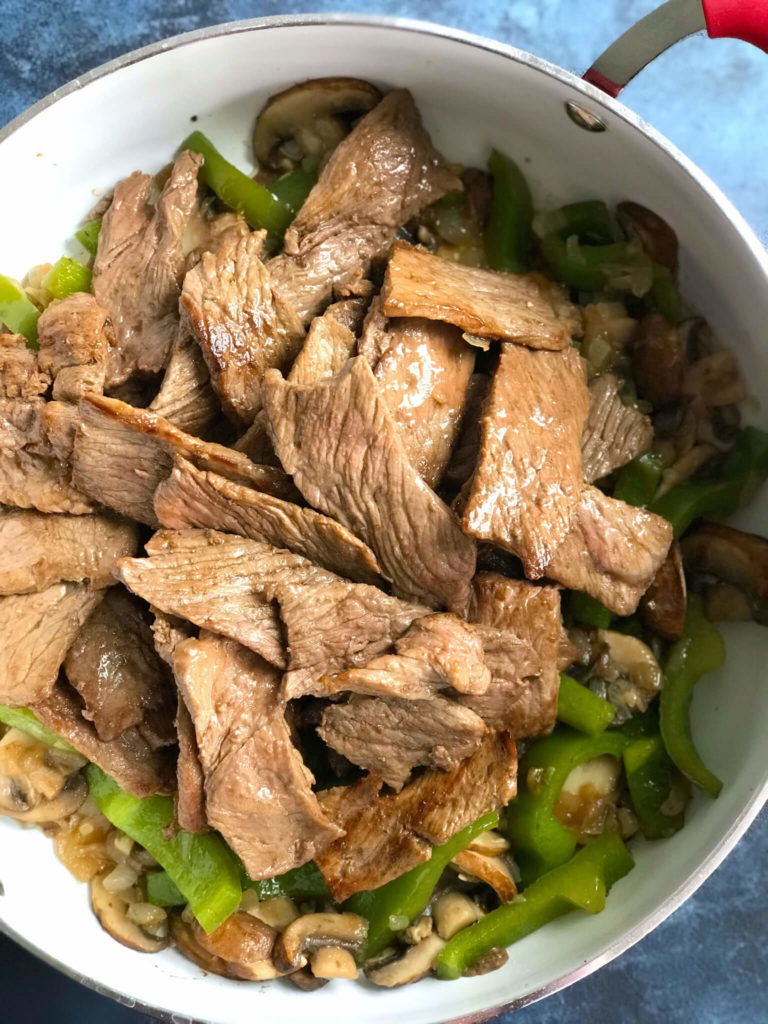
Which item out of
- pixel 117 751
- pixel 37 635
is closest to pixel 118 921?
pixel 117 751

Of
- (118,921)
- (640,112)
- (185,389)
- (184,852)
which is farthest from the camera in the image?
(640,112)

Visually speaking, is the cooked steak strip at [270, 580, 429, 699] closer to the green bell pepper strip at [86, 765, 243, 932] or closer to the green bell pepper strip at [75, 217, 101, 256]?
the green bell pepper strip at [86, 765, 243, 932]

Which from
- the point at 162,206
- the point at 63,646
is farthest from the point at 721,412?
the point at 63,646

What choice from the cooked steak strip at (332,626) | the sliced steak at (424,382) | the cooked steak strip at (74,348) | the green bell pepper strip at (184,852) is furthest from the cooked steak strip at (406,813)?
the cooked steak strip at (74,348)

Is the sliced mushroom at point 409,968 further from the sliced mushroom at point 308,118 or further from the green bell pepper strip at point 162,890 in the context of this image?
the sliced mushroom at point 308,118

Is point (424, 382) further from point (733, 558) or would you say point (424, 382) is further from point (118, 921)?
point (118, 921)

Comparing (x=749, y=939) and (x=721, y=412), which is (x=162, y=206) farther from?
(x=749, y=939)

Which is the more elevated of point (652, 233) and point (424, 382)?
point (652, 233)
